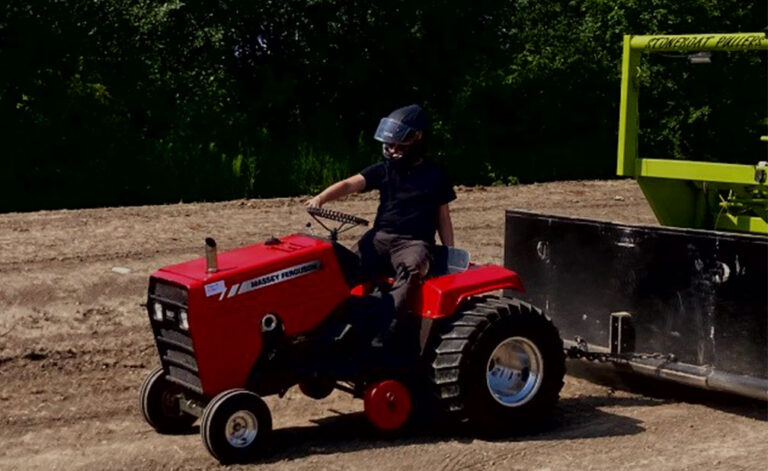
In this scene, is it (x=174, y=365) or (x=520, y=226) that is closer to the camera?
(x=174, y=365)

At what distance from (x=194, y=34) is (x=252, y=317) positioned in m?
13.1

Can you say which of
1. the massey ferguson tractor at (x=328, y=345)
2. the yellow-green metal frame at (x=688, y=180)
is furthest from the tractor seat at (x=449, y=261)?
the yellow-green metal frame at (x=688, y=180)

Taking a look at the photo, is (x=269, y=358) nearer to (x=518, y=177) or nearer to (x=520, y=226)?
(x=520, y=226)

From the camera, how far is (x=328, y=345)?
6.67m

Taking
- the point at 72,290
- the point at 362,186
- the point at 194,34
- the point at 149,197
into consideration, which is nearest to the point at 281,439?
the point at 362,186

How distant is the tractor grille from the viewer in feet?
21.0

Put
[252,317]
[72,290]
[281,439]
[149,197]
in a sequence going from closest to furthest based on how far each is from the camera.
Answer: [252,317] → [281,439] → [72,290] → [149,197]

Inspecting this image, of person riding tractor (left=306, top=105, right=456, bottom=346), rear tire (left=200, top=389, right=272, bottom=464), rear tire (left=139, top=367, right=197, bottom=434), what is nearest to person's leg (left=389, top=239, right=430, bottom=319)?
person riding tractor (left=306, top=105, right=456, bottom=346)

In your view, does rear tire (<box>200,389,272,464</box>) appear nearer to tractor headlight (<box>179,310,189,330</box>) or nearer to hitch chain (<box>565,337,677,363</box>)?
tractor headlight (<box>179,310,189,330</box>)

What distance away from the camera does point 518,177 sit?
62.6ft

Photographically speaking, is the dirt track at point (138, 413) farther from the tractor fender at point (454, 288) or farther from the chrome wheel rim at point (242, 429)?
the tractor fender at point (454, 288)

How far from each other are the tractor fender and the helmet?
0.69 metres

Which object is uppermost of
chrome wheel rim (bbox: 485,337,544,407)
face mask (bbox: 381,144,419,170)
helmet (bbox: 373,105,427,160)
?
helmet (bbox: 373,105,427,160)

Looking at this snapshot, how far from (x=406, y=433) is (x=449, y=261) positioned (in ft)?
3.06
